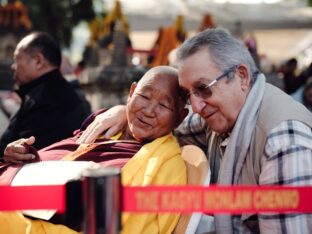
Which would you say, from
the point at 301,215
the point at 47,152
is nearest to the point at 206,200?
the point at 301,215

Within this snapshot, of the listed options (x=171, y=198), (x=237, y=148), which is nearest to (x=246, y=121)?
(x=237, y=148)

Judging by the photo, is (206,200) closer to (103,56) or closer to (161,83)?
(161,83)

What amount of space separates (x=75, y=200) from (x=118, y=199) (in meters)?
0.17

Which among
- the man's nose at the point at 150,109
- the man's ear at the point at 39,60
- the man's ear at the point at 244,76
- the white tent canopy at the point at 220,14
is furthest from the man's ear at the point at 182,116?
the white tent canopy at the point at 220,14

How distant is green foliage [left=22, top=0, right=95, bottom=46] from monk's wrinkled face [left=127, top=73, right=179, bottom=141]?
20.7 metres

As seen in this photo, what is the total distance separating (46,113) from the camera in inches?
168

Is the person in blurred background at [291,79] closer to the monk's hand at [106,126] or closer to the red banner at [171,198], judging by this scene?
the monk's hand at [106,126]

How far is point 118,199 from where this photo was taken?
1.82m

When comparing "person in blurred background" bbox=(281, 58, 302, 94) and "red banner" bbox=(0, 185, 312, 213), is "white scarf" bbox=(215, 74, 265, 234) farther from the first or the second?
"person in blurred background" bbox=(281, 58, 302, 94)

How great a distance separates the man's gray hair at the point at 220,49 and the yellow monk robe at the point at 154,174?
18.6 inches

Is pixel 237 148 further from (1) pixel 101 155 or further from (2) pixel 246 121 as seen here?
(1) pixel 101 155

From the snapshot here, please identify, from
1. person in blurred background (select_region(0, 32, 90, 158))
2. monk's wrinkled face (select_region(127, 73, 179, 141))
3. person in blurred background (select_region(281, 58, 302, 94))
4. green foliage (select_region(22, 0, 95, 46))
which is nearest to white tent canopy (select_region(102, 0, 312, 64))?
person in blurred background (select_region(281, 58, 302, 94))

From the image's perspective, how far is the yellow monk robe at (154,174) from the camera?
2.60 metres

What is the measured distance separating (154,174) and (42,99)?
1824 mm
